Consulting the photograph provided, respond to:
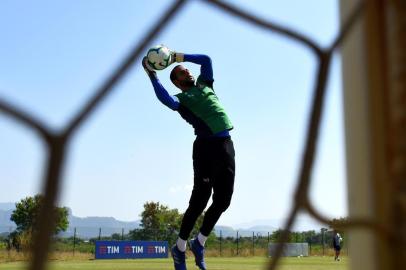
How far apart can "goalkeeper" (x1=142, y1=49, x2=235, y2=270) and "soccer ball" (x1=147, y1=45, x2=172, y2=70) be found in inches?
0.9

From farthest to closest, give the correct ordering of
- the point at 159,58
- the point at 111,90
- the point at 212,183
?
the point at 159,58
the point at 212,183
the point at 111,90

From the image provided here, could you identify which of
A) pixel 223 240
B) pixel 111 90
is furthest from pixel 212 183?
pixel 223 240

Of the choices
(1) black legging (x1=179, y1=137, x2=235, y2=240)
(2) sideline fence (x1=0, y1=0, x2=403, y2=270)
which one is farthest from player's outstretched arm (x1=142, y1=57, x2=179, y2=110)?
(2) sideline fence (x1=0, y1=0, x2=403, y2=270)

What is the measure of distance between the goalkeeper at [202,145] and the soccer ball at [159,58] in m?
0.02

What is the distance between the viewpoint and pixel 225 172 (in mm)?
2879

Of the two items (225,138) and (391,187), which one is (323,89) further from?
(225,138)

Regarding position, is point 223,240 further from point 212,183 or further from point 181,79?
point 212,183

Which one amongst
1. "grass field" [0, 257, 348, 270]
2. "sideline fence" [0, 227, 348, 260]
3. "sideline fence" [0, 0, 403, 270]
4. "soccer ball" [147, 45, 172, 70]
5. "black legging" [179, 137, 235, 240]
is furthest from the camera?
"sideline fence" [0, 227, 348, 260]

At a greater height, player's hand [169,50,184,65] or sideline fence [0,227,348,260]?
player's hand [169,50,184,65]

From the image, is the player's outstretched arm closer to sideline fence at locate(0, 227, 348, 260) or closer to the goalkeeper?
the goalkeeper

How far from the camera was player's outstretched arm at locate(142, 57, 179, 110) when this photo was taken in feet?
9.78

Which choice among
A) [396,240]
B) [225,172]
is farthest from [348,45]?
[225,172]

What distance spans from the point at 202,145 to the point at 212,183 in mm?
219

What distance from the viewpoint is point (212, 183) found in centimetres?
289
